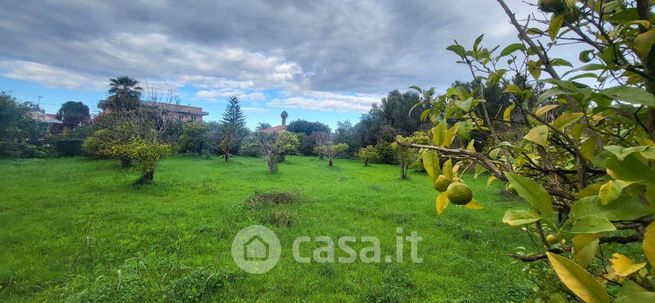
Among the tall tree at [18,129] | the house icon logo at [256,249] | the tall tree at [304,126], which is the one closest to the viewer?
the house icon logo at [256,249]

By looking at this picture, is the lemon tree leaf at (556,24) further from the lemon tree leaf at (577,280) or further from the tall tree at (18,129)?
the tall tree at (18,129)

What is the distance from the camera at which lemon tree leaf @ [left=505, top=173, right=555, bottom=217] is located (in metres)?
0.40

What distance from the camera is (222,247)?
407 centimetres

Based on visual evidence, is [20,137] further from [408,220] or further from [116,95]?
[408,220]

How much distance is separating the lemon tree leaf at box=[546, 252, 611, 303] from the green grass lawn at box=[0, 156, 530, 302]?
9.22ft

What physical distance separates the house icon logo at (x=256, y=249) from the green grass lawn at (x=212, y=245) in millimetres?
113

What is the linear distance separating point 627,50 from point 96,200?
25.0 ft

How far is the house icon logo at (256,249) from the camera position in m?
3.54

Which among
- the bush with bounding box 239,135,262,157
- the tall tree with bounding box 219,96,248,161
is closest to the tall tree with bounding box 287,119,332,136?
the tall tree with bounding box 219,96,248,161

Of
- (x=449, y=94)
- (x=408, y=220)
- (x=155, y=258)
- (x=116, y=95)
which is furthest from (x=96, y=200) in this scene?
(x=116, y=95)

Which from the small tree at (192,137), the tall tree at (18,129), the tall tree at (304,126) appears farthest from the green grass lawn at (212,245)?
the tall tree at (304,126)

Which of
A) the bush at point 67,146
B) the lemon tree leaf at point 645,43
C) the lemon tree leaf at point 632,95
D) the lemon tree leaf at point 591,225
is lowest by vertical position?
the bush at point 67,146

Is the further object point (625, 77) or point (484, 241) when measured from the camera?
point (484, 241)

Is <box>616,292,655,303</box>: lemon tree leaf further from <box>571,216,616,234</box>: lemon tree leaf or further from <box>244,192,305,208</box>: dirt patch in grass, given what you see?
<box>244,192,305,208</box>: dirt patch in grass
